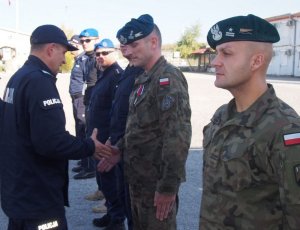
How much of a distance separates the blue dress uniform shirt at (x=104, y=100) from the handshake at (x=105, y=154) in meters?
1.11

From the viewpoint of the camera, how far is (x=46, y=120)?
2646mm

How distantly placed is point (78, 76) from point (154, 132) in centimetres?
411

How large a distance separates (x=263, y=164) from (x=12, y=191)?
1.86 meters

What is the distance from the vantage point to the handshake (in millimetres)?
3196

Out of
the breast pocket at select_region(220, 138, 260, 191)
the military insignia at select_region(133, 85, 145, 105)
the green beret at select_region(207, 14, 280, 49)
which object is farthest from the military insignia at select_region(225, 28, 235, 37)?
the military insignia at select_region(133, 85, 145, 105)

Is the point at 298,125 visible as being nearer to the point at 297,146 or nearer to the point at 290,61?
the point at 297,146

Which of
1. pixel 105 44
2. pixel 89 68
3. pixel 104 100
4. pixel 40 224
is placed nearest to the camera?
pixel 40 224

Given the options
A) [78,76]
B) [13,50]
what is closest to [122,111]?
[78,76]

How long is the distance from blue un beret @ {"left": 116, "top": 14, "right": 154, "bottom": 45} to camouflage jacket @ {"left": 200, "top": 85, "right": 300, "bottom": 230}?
1329mm

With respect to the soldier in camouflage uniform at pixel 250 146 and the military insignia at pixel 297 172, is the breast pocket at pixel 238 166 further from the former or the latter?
the military insignia at pixel 297 172

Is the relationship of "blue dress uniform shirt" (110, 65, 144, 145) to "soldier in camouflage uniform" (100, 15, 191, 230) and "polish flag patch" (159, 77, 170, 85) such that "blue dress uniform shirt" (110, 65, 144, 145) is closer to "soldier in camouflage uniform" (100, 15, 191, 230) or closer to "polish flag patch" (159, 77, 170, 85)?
"soldier in camouflage uniform" (100, 15, 191, 230)

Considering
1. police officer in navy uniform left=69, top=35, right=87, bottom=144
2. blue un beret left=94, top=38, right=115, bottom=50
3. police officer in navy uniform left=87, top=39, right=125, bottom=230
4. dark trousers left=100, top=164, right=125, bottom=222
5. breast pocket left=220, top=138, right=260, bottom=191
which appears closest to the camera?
breast pocket left=220, top=138, right=260, bottom=191

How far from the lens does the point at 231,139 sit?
187cm

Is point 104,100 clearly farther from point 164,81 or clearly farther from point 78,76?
point 78,76
